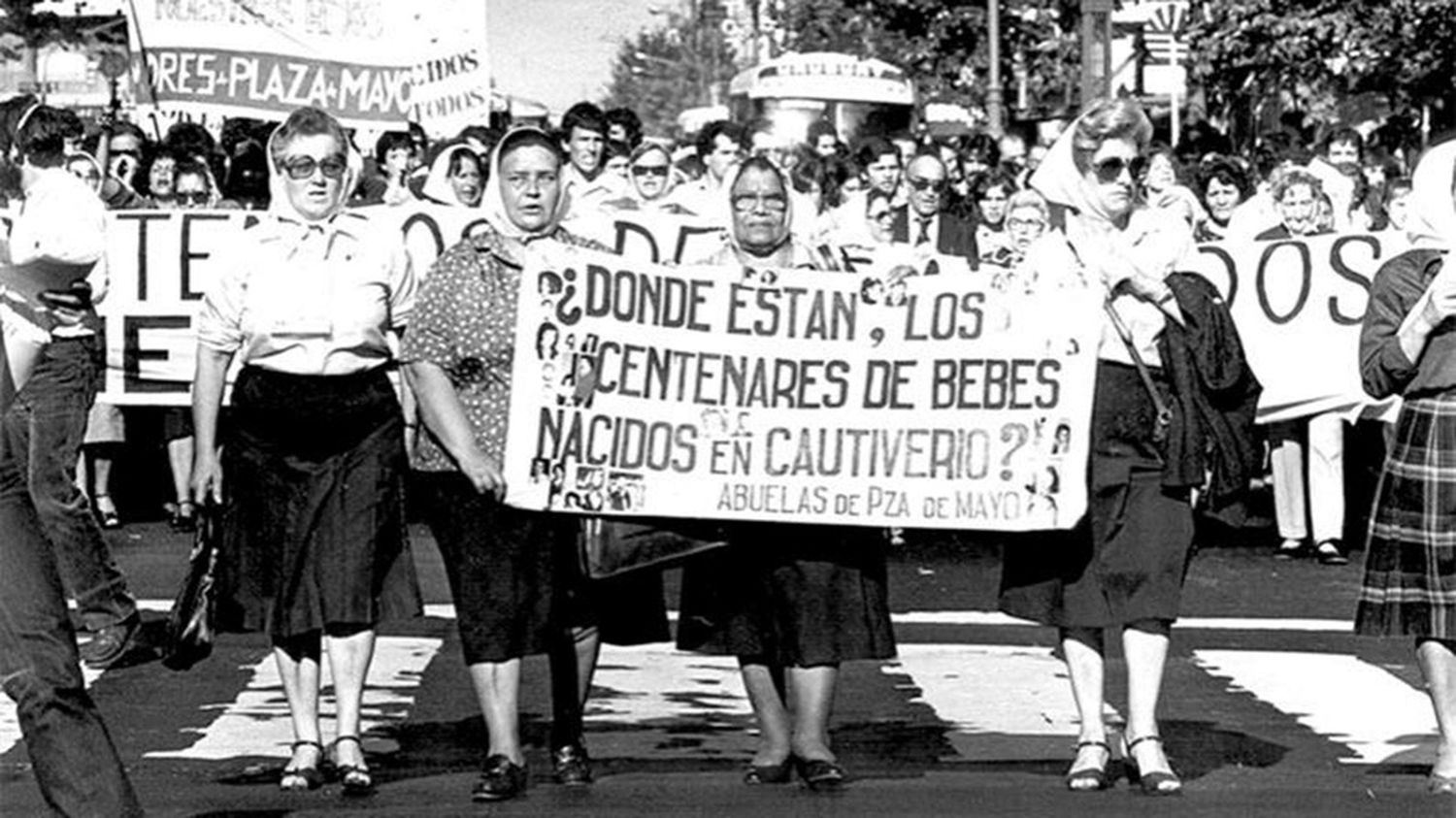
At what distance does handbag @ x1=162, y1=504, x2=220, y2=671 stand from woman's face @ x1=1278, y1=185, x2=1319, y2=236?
7.60 metres

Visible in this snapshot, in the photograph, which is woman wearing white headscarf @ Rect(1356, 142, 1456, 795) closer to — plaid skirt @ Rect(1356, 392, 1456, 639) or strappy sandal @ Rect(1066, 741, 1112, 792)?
plaid skirt @ Rect(1356, 392, 1456, 639)

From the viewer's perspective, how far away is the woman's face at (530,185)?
344 inches

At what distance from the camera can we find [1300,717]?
10.3 meters

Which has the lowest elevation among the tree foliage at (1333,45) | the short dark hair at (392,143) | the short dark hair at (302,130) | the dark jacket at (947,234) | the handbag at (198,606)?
the handbag at (198,606)

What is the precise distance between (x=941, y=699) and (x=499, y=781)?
2526mm

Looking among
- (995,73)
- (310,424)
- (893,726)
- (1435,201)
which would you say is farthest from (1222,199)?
(995,73)

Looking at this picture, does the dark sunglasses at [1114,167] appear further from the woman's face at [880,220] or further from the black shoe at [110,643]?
the woman's face at [880,220]

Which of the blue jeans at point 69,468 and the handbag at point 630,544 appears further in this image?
the blue jeans at point 69,468

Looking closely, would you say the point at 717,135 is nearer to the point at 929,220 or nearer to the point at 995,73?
the point at 929,220

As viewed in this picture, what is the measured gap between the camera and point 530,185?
8.78 meters

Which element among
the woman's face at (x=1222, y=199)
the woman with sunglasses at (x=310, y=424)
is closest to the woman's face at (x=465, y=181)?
the woman's face at (x=1222, y=199)

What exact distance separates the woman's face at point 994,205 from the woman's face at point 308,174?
8.55 metres

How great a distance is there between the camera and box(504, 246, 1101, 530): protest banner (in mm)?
8828

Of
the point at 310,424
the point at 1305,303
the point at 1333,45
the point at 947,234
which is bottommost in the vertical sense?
the point at 310,424
